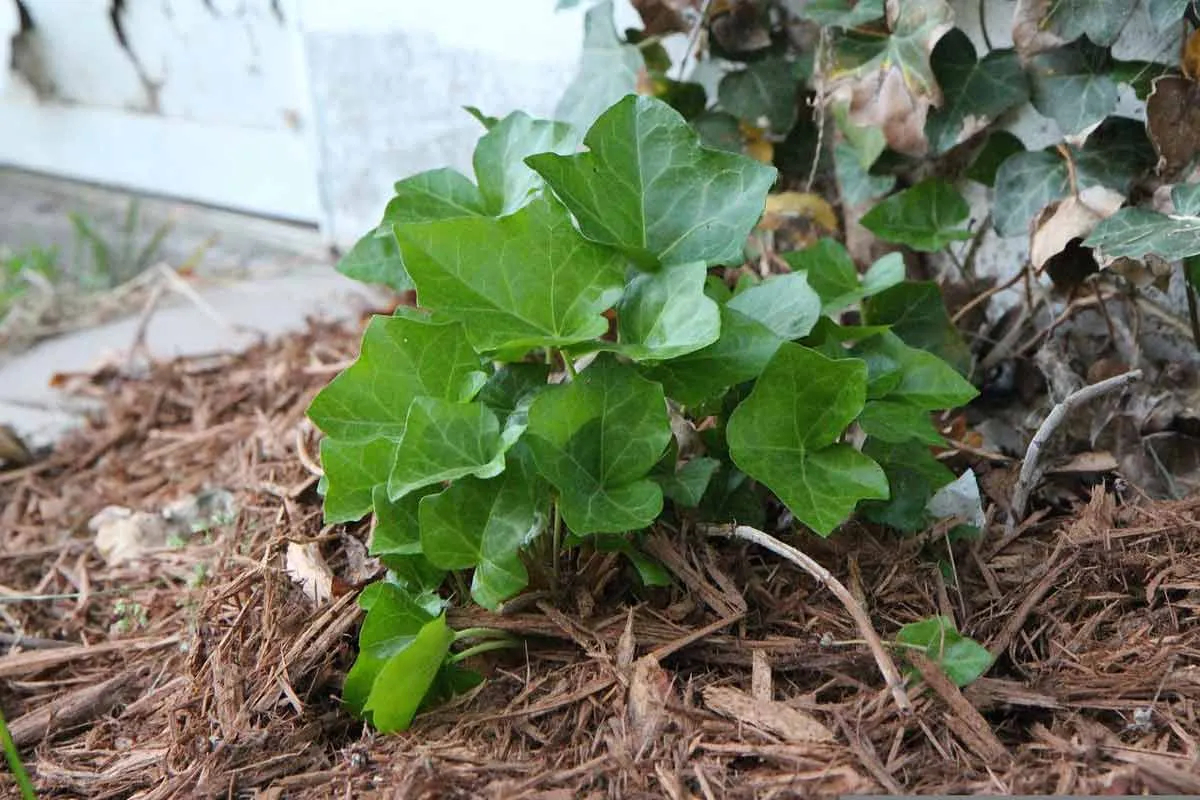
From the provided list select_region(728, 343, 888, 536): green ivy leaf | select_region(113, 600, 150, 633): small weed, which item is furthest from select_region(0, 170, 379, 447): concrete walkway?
select_region(728, 343, 888, 536): green ivy leaf

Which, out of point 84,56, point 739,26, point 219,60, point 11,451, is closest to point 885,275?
point 739,26

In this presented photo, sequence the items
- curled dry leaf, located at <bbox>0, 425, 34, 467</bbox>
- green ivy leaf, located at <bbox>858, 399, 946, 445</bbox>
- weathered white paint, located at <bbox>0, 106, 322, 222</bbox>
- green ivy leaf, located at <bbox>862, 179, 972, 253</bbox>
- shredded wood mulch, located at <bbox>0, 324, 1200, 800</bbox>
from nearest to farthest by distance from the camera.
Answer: shredded wood mulch, located at <bbox>0, 324, 1200, 800</bbox>
green ivy leaf, located at <bbox>858, 399, 946, 445</bbox>
green ivy leaf, located at <bbox>862, 179, 972, 253</bbox>
curled dry leaf, located at <bbox>0, 425, 34, 467</bbox>
weathered white paint, located at <bbox>0, 106, 322, 222</bbox>

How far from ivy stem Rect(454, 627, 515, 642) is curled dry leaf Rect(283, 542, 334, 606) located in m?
0.19

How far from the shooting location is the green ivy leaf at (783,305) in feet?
3.60

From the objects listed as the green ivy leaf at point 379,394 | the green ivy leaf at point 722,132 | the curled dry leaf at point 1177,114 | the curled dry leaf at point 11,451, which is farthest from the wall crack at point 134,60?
the curled dry leaf at point 1177,114

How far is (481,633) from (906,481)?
482mm

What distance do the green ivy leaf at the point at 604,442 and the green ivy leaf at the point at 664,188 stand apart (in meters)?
0.14

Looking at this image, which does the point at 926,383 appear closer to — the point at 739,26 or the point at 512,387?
the point at 512,387

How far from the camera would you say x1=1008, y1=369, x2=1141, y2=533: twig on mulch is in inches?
46.6

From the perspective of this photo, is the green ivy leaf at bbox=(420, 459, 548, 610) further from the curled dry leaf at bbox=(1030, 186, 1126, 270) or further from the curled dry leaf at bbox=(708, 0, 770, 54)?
the curled dry leaf at bbox=(708, 0, 770, 54)

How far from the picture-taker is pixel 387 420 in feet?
3.67

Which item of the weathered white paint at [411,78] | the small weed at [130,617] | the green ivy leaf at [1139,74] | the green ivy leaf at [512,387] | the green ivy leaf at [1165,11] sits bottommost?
the small weed at [130,617]

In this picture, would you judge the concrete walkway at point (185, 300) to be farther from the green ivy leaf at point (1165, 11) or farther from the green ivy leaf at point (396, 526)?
the green ivy leaf at point (1165, 11)

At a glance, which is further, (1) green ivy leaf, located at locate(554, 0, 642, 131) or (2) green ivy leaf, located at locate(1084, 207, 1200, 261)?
(1) green ivy leaf, located at locate(554, 0, 642, 131)
